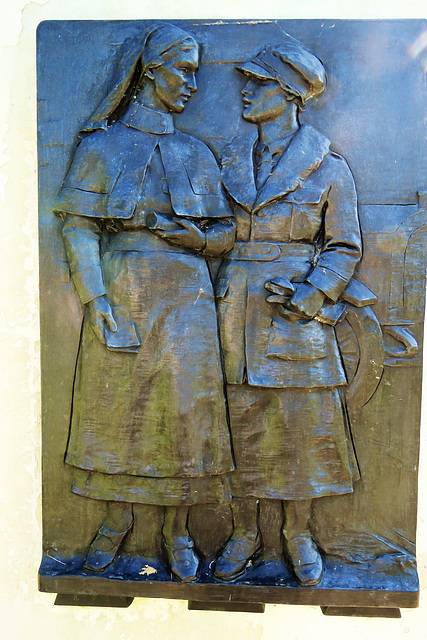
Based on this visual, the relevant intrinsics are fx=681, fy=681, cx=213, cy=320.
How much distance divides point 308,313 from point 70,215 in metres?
1.07

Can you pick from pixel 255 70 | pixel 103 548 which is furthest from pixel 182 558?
pixel 255 70

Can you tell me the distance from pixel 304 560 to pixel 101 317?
4.41 feet

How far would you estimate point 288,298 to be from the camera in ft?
9.22

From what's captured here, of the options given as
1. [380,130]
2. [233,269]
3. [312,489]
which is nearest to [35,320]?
[233,269]

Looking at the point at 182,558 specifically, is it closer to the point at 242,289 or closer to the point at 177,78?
the point at 242,289

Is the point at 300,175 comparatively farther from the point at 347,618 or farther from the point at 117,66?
the point at 347,618

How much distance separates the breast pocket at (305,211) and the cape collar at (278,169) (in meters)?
0.05

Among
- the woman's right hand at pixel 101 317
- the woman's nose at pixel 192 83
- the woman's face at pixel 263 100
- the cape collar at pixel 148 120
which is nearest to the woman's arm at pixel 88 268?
the woman's right hand at pixel 101 317

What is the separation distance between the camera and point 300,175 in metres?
2.80

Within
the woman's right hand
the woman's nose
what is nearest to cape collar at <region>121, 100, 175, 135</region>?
the woman's nose

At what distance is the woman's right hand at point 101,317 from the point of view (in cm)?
282

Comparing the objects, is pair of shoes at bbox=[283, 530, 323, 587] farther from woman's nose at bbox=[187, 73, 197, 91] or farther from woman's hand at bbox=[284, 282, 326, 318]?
woman's nose at bbox=[187, 73, 197, 91]

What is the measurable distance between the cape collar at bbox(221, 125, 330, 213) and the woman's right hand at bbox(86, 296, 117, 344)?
706mm

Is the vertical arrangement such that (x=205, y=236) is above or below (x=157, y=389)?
above
